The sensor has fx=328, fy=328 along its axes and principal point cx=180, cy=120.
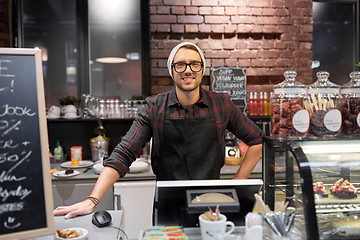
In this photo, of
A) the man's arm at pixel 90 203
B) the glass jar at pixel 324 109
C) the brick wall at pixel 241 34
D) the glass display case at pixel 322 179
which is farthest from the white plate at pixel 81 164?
the glass jar at pixel 324 109

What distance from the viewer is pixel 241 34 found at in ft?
12.4

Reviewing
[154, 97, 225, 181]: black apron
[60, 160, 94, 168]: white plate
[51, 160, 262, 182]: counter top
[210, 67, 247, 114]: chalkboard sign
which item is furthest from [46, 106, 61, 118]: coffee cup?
[154, 97, 225, 181]: black apron

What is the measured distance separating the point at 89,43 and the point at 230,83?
5.73 feet

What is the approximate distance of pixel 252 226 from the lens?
42.3 inches

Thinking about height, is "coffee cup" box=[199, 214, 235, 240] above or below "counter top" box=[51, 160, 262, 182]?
above

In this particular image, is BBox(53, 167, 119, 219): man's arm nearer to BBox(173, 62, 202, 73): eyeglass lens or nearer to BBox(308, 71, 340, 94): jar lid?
BBox(173, 62, 202, 73): eyeglass lens

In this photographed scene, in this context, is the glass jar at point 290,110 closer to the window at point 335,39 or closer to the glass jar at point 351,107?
the glass jar at point 351,107

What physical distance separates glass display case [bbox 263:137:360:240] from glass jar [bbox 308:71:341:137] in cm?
7

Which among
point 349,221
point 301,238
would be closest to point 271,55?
point 349,221

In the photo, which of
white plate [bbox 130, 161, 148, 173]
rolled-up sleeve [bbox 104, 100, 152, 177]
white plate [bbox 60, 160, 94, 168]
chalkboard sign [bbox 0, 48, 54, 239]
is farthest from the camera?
white plate [bbox 60, 160, 94, 168]

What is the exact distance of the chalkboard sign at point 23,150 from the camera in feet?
3.44

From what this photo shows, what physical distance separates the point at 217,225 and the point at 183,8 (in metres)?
3.02

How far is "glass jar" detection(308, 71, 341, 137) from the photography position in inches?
57.2

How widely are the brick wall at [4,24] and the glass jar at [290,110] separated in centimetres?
328
